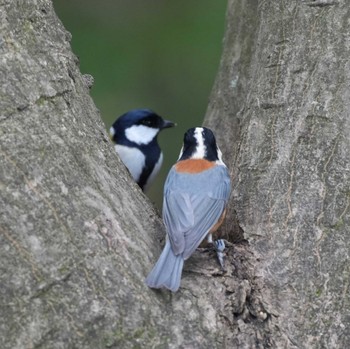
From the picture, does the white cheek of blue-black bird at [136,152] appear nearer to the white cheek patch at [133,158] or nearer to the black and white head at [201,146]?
the white cheek patch at [133,158]

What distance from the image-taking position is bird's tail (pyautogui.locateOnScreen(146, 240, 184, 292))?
2488 millimetres

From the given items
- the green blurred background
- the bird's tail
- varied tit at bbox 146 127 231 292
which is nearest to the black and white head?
varied tit at bbox 146 127 231 292

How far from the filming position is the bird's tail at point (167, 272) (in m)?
2.49

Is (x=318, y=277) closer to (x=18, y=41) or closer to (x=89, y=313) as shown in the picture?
(x=89, y=313)

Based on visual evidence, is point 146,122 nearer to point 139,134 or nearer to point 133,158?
point 139,134

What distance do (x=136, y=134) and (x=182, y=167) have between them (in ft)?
4.17

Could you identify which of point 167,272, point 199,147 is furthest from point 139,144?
point 167,272

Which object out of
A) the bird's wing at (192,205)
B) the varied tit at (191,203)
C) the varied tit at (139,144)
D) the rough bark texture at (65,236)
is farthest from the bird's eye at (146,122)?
the rough bark texture at (65,236)

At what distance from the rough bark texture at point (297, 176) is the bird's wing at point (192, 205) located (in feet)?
0.31

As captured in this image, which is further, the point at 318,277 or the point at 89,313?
the point at 318,277

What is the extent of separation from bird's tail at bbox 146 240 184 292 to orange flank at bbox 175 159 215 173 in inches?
30.0

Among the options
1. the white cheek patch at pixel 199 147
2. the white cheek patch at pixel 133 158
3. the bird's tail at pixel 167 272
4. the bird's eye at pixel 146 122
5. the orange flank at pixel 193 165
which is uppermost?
the bird's tail at pixel 167 272

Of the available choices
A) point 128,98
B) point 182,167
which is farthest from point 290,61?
point 128,98

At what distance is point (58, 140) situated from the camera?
8.51ft
